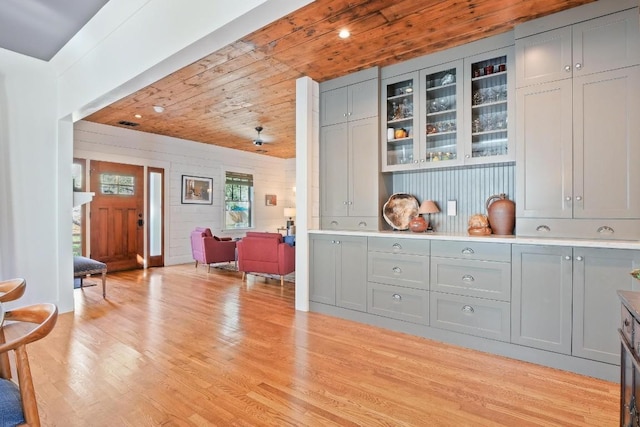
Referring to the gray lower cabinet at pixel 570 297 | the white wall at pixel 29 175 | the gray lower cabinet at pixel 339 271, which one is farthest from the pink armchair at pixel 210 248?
the gray lower cabinet at pixel 570 297

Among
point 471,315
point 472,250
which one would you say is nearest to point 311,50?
point 472,250

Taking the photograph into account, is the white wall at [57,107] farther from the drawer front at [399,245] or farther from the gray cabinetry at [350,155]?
the drawer front at [399,245]

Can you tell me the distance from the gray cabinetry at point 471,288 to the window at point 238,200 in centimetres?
636

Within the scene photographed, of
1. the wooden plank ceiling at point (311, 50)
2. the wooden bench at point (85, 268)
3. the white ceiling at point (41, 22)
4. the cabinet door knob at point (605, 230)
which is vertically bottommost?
the wooden bench at point (85, 268)

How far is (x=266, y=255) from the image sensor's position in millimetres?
5363

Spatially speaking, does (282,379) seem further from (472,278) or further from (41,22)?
(41,22)

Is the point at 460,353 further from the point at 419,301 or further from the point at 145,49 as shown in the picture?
the point at 145,49

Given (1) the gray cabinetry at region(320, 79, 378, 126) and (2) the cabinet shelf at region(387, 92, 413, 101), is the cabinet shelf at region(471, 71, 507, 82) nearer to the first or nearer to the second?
(2) the cabinet shelf at region(387, 92, 413, 101)

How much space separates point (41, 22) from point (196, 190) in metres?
4.90

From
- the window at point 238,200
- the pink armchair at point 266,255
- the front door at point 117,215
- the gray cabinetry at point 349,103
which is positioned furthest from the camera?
the window at point 238,200

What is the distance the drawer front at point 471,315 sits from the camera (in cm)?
274

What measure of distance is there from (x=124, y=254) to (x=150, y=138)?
7.97 feet

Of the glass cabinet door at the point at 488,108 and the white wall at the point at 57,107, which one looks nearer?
the white wall at the point at 57,107

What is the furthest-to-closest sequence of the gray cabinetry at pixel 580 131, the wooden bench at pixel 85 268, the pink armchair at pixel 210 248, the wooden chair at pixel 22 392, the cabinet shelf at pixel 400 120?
the pink armchair at pixel 210 248, the wooden bench at pixel 85 268, the cabinet shelf at pixel 400 120, the gray cabinetry at pixel 580 131, the wooden chair at pixel 22 392
